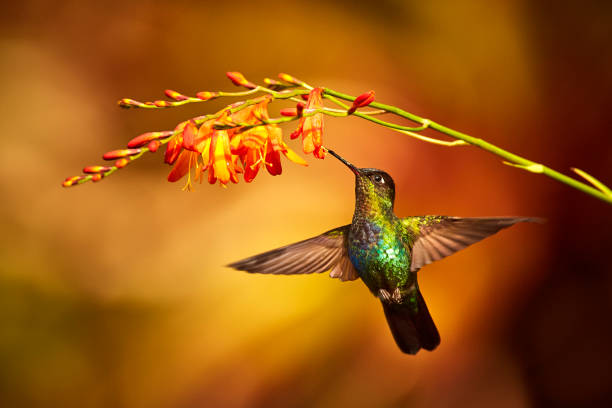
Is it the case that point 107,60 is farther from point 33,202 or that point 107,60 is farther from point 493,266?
point 493,266

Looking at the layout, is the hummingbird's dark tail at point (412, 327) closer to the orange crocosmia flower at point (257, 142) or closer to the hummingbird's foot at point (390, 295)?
the hummingbird's foot at point (390, 295)

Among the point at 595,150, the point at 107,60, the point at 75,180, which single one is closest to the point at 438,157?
the point at 595,150

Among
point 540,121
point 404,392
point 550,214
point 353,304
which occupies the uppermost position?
point 540,121

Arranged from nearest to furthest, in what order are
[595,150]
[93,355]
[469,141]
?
[469,141] < [93,355] < [595,150]

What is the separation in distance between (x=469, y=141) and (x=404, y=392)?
126 cm

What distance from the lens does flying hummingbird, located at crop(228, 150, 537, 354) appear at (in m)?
0.67

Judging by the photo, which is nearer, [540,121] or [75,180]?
[75,180]

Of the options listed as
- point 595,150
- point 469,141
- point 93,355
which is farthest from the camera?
point 595,150

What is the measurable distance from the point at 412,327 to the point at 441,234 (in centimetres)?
18

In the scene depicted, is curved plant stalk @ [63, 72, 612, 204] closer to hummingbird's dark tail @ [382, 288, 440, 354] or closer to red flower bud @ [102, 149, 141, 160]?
red flower bud @ [102, 149, 141, 160]

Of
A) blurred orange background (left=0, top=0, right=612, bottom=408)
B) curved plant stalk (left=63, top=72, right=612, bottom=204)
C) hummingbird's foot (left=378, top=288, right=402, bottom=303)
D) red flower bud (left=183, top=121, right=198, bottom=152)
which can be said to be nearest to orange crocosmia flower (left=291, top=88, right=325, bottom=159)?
curved plant stalk (left=63, top=72, right=612, bottom=204)

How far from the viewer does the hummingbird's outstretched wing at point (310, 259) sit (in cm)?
61

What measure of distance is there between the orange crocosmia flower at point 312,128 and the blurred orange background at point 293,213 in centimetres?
93

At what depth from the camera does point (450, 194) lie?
1.62m
